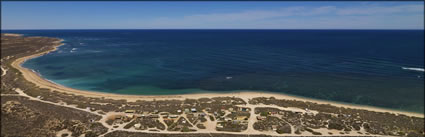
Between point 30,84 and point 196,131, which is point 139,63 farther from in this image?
point 196,131

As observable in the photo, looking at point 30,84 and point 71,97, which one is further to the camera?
point 30,84

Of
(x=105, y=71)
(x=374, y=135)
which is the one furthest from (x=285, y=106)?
(x=105, y=71)

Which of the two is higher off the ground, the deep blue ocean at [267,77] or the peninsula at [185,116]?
the deep blue ocean at [267,77]

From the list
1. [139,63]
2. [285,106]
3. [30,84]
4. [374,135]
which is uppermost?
[139,63]

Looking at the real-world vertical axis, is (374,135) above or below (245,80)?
below

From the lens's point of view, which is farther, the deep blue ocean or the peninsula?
the deep blue ocean

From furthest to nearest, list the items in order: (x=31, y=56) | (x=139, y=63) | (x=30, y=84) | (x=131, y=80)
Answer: (x=31, y=56)
(x=139, y=63)
(x=131, y=80)
(x=30, y=84)

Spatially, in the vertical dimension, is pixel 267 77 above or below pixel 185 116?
above

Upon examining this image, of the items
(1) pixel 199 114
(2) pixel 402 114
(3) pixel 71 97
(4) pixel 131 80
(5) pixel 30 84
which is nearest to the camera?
(1) pixel 199 114

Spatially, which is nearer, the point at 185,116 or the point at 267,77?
the point at 185,116

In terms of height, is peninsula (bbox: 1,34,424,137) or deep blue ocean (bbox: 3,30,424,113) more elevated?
deep blue ocean (bbox: 3,30,424,113)

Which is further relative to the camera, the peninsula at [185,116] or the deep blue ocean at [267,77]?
the deep blue ocean at [267,77]
